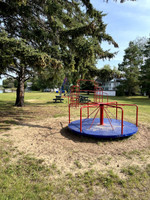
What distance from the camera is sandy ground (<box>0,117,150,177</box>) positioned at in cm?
336

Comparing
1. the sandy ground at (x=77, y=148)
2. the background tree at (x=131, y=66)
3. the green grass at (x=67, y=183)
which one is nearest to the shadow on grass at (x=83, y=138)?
the sandy ground at (x=77, y=148)

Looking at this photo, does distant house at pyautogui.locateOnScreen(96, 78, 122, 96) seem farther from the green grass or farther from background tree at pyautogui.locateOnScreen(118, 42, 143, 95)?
the green grass

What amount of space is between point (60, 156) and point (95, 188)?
1.38 metres

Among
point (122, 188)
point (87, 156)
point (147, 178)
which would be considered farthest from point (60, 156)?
point (147, 178)

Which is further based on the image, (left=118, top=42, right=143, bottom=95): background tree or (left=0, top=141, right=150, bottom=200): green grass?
(left=118, top=42, right=143, bottom=95): background tree

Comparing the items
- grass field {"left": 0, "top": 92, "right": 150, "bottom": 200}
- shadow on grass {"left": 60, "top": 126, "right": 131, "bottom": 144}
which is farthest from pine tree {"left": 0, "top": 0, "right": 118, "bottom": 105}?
grass field {"left": 0, "top": 92, "right": 150, "bottom": 200}

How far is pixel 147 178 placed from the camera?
110 inches

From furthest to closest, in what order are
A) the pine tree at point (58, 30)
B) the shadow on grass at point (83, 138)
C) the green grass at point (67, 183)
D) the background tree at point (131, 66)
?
the background tree at point (131, 66) → the pine tree at point (58, 30) → the shadow on grass at point (83, 138) → the green grass at point (67, 183)

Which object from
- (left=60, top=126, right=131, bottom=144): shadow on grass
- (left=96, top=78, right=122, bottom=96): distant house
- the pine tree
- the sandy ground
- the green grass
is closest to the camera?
the green grass

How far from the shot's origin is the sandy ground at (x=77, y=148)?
3.36 metres

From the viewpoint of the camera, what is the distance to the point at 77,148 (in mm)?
4191

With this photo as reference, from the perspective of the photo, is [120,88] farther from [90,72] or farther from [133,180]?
[133,180]

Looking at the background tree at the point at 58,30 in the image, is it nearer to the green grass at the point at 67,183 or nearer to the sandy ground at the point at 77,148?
the sandy ground at the point at 77,148

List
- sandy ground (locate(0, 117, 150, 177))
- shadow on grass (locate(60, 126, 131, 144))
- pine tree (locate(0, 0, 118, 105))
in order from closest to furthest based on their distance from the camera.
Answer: sandy ground (locate(0, 117, 150, 177)) < shadow on grass (locate(60, 126, 131, 144)) < pine tree (locate(0, 0, 118, 105))
